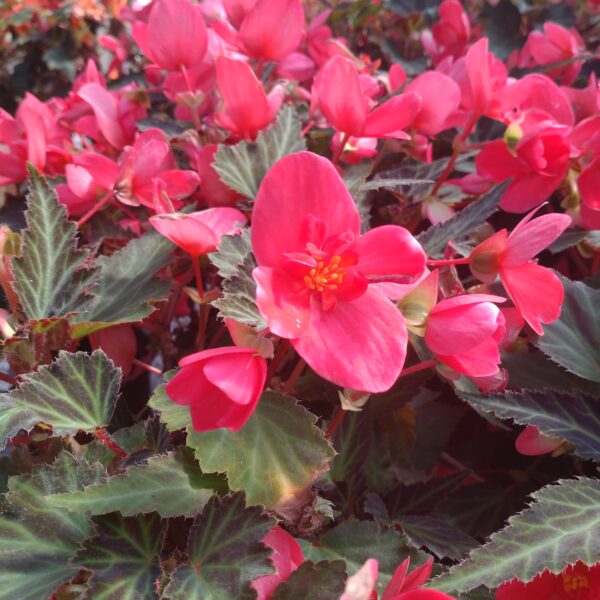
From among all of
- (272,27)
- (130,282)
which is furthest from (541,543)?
(272,27)

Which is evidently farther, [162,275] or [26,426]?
[162,275]

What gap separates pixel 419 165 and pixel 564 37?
14.2 inches

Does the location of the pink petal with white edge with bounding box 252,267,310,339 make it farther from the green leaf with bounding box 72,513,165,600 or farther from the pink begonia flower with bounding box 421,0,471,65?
the pink begonia flower with bounding box 421,0,471,65

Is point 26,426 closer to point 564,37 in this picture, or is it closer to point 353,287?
point 353,287

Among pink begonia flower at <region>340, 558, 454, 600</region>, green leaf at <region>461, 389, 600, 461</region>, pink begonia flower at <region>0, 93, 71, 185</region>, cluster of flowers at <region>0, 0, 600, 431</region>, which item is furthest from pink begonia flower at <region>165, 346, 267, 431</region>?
pink begonia flower at <region>0, 93, 71, 185</region>

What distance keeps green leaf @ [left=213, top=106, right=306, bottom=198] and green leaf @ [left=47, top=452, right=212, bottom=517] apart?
259 millimetres

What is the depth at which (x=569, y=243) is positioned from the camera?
2.10 feet

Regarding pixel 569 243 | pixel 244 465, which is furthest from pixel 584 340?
pixel 244 465

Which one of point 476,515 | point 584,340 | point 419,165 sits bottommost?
point 476,515

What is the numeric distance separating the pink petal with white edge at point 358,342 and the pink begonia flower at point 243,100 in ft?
0.87

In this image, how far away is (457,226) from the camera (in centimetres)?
59

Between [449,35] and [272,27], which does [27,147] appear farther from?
[449,35]

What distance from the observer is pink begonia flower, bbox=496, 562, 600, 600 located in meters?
0.44

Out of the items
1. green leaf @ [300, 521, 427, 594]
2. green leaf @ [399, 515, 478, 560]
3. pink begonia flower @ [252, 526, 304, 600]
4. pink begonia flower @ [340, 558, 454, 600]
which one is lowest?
green leaf @ [399, 515, 478, 560]
